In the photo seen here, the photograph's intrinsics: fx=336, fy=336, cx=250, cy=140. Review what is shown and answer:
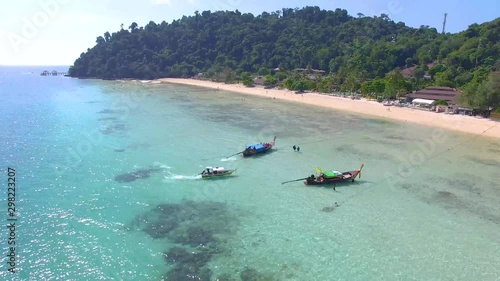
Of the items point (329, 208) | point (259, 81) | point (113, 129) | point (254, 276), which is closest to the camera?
point (254, 276)

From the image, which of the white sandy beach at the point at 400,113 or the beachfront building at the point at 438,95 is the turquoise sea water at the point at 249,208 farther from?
the beachfront building at the point at 438,95

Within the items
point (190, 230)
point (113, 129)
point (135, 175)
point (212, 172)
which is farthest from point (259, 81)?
point (190, 230)

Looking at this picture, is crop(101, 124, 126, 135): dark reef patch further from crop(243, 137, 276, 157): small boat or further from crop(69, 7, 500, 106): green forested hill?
crop(69, 7, 500, 106): green forested hill

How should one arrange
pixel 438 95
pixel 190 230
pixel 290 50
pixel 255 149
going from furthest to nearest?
pixel 290 50
pixel 438 95
pixel 255 149
pixel 190 230

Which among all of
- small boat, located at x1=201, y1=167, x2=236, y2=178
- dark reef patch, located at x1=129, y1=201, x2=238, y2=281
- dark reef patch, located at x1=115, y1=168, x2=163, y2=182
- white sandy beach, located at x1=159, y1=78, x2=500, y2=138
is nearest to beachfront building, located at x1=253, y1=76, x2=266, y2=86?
white sandy beach, located at x1=159, y1=78, x2=500, y2=138

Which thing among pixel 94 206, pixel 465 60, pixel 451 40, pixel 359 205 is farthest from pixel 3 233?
pixel 451 40

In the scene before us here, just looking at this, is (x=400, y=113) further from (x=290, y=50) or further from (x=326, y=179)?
(x=290, y=50)

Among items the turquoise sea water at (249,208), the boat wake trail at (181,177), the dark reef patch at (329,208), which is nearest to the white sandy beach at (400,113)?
the turquoise sea water at (249,208)

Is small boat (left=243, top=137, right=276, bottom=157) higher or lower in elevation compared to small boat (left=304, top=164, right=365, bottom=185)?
higher
